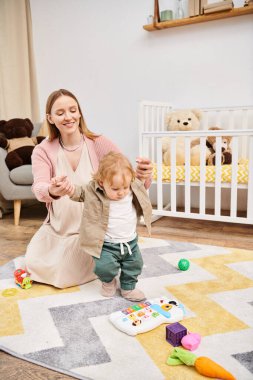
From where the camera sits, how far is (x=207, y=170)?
1.99 m

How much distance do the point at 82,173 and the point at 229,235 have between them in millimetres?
995

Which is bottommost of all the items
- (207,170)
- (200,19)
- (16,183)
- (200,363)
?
(200,363)

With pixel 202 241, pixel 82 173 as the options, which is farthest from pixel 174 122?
pixel 82 173

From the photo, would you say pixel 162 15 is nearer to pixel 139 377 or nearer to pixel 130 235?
pixel 130 235

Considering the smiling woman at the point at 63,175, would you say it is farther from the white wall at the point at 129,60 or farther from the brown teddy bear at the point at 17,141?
the white wall at the point at 129,60

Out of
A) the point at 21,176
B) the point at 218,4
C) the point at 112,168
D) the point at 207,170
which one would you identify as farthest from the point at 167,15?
the point at 112,168

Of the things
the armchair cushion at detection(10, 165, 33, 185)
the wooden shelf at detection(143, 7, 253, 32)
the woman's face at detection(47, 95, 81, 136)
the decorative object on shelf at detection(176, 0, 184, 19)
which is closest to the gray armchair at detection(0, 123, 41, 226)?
the armchair cushion at detection(10, 165, 33, 185)

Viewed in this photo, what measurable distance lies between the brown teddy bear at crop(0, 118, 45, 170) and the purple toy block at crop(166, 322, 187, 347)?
166 centimetres

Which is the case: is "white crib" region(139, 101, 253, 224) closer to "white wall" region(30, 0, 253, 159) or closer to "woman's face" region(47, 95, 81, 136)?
"white wall" region(30, 0, 253, 159)

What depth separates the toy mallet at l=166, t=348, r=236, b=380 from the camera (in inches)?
31.6

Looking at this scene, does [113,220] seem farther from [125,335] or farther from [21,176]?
[21,176]

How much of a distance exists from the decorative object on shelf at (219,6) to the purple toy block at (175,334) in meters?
2.00

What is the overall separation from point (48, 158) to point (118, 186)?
40cm

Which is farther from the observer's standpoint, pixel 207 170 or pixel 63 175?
pixel 207 170
